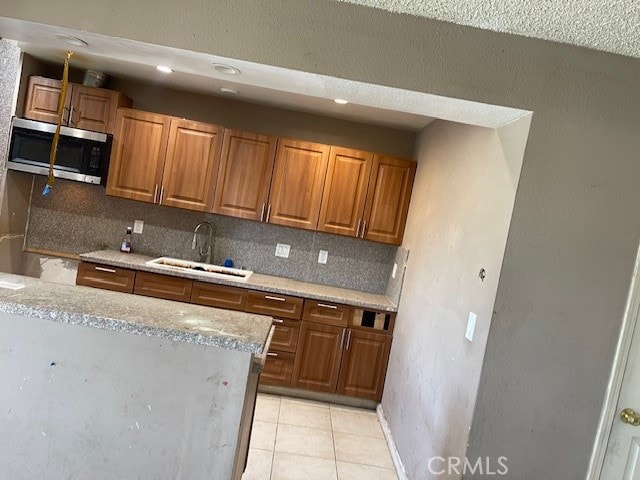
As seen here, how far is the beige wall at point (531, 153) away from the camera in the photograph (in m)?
1.89

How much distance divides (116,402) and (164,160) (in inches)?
101

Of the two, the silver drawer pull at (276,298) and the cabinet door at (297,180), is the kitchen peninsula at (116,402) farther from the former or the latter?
the cabinet door at (297,180)

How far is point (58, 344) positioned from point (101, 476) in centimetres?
49

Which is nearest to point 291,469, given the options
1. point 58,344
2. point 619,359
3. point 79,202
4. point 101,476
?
point 101,476

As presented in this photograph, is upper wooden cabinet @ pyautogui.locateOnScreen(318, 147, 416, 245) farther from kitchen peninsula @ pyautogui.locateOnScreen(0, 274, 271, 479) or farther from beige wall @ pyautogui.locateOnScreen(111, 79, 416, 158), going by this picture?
kitchen peninsula @ pyautogui.locateOnScreen(0, 274, 271, 479)

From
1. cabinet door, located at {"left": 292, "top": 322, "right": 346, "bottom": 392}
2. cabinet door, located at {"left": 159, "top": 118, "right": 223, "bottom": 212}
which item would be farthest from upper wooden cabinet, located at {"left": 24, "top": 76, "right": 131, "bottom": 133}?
cabinet door, located at {"left": 292, "top": 322, "right": 346, "bottom": 392}

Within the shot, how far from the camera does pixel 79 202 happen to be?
4.14m

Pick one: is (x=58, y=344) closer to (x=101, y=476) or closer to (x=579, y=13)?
(x=101, y=476)

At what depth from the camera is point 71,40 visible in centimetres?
202

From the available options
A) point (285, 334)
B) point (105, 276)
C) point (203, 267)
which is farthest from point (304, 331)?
point (105, 276)

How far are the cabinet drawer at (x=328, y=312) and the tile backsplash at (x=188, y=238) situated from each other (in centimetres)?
56

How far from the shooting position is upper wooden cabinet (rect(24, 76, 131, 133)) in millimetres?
3723

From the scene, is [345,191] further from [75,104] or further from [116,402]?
[116,402]

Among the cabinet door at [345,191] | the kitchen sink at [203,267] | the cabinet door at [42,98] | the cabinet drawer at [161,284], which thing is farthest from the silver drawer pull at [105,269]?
the cabinet door at [345,191]
